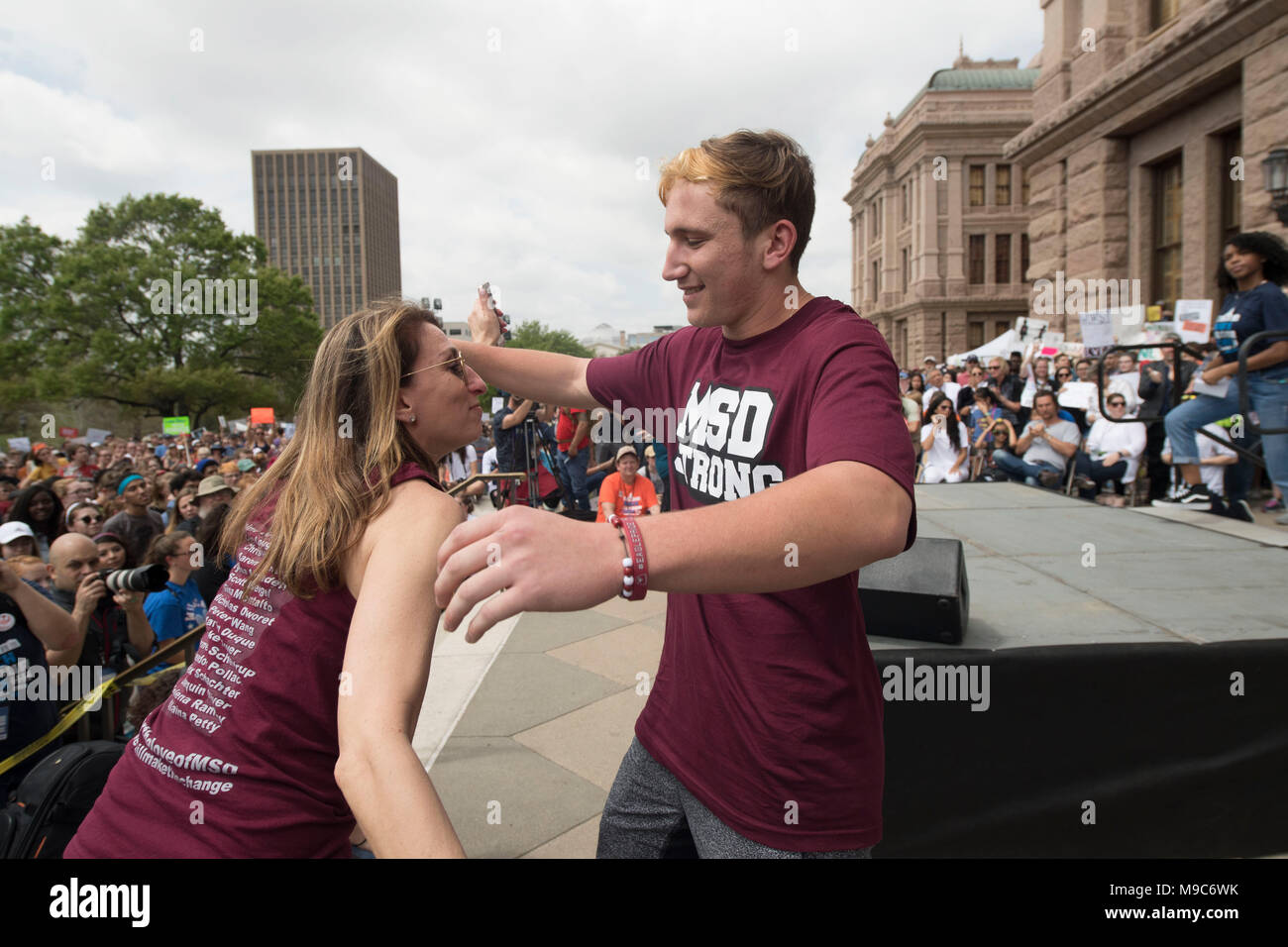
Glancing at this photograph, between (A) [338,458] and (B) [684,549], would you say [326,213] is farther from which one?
(B) [684,549]

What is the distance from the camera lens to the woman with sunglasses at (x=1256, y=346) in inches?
180

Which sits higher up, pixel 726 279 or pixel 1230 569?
pixel 726 279

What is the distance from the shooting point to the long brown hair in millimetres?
1381

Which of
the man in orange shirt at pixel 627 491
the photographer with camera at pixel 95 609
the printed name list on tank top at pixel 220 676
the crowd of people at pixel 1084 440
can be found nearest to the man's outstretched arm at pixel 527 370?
the printed name list on tank top at pixel 220 676

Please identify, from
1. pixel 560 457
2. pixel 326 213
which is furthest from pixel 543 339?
pixel 560 457

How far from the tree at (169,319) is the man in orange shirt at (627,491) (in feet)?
120

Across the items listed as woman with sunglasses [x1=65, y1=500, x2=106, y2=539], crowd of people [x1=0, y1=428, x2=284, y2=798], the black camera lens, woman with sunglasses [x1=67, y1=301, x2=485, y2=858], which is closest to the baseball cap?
crowd of people [x1=0, y1=428, x2=284, y2=798]

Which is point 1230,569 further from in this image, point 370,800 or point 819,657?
point 370,800

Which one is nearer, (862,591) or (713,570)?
(713,570)

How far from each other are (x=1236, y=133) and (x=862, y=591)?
13300 millimetres

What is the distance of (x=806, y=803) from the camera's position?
1.43 m

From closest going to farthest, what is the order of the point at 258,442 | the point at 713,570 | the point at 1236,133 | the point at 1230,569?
the point at 713,570, the point at 1230,569, the point at 1236,133, the point at 258,442

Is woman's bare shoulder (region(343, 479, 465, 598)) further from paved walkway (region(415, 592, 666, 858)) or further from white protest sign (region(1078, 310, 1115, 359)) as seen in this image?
white protest sign (region(1078, 310, 1115, 359))

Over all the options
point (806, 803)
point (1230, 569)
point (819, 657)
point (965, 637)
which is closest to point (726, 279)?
point (819, 657)
